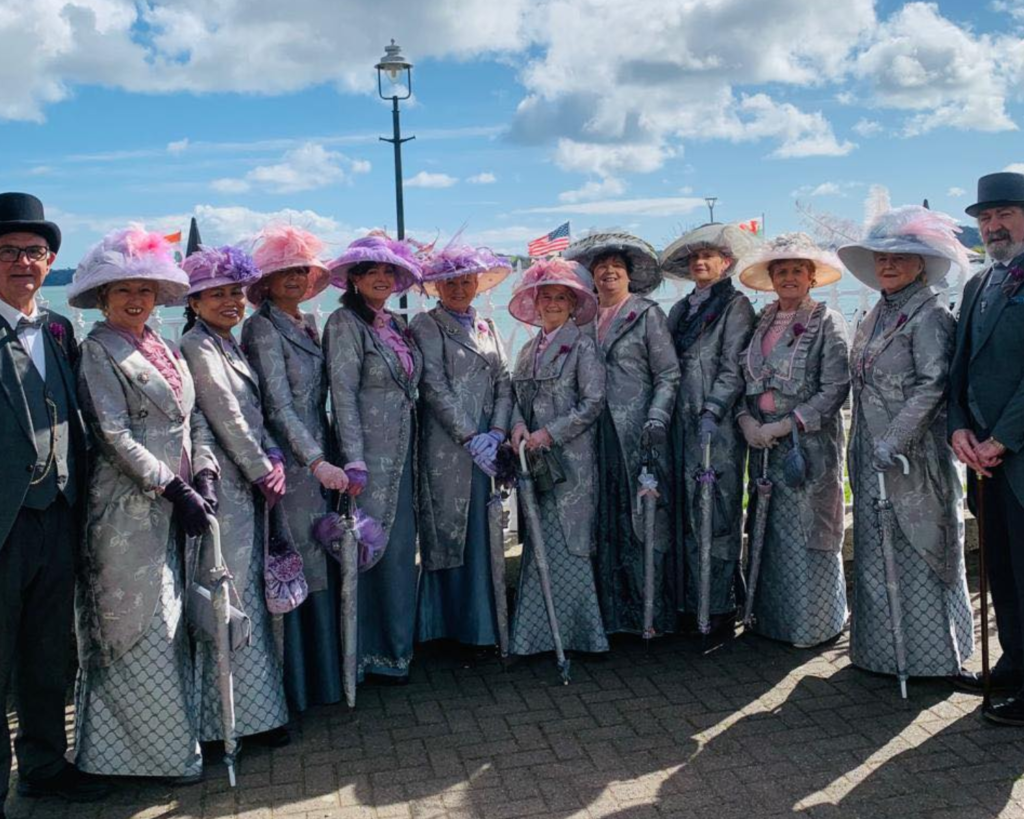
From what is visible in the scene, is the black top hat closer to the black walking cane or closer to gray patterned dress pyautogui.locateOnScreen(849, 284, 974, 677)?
gray patterned dress pyautogui.locateOnScreen(849, 284, 974, 677)

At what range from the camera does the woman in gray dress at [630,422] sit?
4652 mm

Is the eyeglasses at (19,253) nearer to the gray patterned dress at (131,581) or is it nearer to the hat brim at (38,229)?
the hat brim at (38,229)

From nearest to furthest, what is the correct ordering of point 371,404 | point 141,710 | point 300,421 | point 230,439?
point 141,710 < point 230,439 < point 300,421 < point 371,404

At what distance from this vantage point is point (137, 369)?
→ 3.50 m

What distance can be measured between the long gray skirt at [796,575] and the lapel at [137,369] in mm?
2763

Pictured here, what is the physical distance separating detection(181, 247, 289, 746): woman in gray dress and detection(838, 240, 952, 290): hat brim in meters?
2.65

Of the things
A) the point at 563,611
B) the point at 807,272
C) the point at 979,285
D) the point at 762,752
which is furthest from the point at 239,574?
the point at 979,285

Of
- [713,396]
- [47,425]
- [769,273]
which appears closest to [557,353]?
[713,396]

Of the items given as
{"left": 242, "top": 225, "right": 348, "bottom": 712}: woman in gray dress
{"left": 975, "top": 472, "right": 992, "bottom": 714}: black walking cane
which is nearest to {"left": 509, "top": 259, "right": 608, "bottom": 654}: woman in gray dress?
{"left": 242, "top": 225, "right": 348, "bottom": 712}: woman in gray dress

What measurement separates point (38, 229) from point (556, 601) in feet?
8.93

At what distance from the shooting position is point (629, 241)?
4770 millimetres

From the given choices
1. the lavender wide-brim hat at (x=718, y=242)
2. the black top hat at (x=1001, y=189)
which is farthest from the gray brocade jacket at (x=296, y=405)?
the black top hat at (x=1001, y=189)

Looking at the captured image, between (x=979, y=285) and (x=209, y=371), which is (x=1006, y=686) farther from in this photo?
(x=209, y=371)

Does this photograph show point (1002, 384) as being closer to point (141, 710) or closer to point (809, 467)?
point (809, 467)
